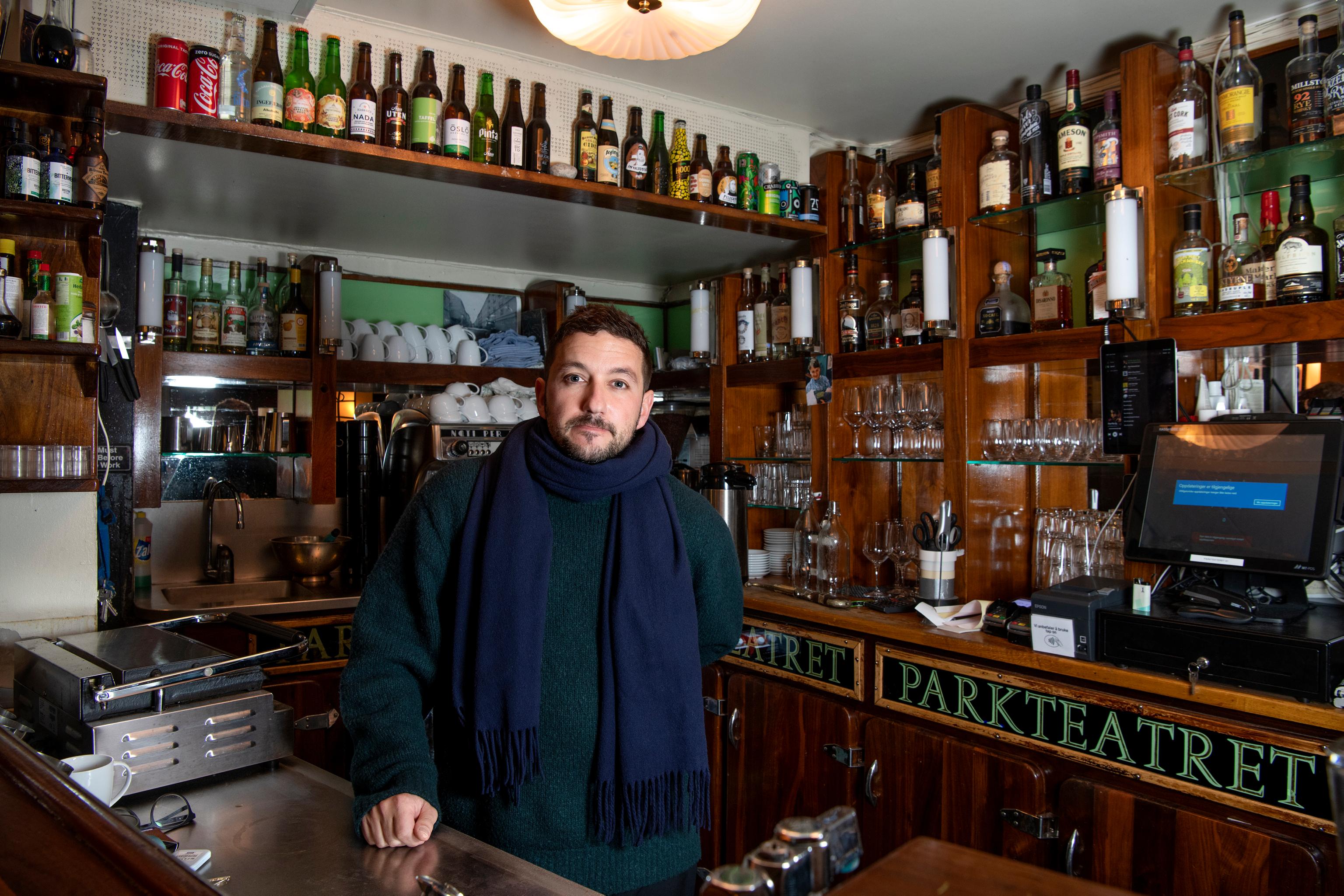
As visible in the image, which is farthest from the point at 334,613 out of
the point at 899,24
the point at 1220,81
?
the point at 1220,81

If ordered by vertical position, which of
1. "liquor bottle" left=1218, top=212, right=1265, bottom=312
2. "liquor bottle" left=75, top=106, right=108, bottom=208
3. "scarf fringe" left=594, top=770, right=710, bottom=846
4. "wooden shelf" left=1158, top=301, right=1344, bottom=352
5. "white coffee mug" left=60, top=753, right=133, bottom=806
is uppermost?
"liquor bottle" left=75, top=106, right=108, bottom=208

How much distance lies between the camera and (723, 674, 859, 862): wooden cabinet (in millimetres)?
2725

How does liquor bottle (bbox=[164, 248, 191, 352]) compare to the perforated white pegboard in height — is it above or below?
below

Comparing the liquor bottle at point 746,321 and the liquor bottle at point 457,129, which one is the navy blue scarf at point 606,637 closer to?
the liquor bottle at point 457,129

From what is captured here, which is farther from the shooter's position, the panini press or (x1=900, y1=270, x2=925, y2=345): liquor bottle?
(x1=900, y1=270, x2=925, y2=345): liquor bottle

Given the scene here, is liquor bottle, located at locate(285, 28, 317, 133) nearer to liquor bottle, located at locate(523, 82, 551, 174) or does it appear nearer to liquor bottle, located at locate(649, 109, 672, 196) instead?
liquor bottle, located at locate(523, 82, 551, 174)

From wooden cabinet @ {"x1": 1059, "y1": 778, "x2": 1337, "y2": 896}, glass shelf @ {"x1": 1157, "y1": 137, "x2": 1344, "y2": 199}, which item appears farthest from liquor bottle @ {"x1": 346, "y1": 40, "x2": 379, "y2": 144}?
wooden cabinet @ {"x1": 1059, "y1": 778, "x2": 1337, "y2": 896}

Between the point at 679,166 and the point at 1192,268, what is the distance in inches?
65.9

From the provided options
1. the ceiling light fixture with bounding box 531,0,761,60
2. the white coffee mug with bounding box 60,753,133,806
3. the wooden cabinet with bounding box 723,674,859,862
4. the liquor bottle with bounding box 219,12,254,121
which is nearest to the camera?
the white coffee mug with bounding box 60,753,133,806

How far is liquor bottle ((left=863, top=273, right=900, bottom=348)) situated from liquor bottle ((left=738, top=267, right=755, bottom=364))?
21.6 inches

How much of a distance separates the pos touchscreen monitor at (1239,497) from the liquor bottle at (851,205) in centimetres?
144

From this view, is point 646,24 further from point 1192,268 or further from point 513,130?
point 1192,268

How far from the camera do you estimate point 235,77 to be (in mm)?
2424

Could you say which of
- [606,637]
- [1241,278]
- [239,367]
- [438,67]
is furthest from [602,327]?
[239,367]
